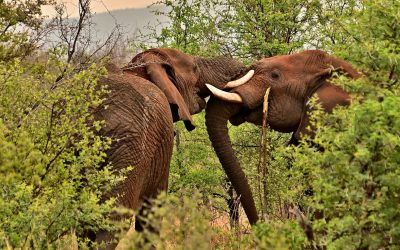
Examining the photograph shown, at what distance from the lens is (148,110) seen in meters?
7.29

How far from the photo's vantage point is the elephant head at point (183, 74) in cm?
842

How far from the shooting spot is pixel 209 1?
511 inches

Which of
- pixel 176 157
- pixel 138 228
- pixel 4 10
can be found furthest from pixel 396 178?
pixel 4 10

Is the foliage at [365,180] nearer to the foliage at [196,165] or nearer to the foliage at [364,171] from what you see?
the foliage at [364,171]

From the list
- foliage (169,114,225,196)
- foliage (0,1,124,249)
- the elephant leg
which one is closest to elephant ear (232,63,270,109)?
the elephant leg

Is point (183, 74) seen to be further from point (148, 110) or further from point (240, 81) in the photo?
point (148, 110)

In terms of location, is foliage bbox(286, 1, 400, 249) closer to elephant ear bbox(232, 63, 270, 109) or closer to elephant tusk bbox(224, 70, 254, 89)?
elephant ear bbox(232, 63, 270, 109)

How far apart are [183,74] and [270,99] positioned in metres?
1.22

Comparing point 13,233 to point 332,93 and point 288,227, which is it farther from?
point 332,93

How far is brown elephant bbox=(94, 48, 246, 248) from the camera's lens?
266 inches

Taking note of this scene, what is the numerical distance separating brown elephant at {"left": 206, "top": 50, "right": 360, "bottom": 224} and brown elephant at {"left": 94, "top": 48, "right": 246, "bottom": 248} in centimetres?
33

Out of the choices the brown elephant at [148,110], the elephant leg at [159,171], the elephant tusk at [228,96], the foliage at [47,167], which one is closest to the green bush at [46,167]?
the foliage at [47,167]

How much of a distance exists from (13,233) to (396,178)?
2.60m

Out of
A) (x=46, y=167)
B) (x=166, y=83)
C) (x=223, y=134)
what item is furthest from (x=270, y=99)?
(x=46, y=167)
